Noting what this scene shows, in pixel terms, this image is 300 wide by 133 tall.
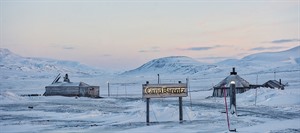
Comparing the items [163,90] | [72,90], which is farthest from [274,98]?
[72,90]

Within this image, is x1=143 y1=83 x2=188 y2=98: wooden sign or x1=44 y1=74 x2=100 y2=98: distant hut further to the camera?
x1=44 y1=74 x2=100 y2=98: distant hut

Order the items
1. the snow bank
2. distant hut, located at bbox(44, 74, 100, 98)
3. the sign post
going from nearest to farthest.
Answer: the sign post
the snow bank
distant hut, located at bbox(44, 74, 100, 98)

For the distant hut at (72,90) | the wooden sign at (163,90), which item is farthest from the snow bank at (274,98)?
the distant hut at (72,90)

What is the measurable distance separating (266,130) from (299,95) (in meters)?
23.6

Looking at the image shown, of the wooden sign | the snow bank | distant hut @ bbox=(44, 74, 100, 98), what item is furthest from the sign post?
distant hut @ bbox=(44, 74, 100, 98)

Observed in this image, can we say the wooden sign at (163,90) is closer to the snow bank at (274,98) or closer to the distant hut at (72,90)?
the snow bank at (274,98)

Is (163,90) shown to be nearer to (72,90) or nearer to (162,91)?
(162,91)

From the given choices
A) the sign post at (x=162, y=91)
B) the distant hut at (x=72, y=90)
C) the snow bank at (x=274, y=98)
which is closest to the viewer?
the sign post at (x=162, y=91)

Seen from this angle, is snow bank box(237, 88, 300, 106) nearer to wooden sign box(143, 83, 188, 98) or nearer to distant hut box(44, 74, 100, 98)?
wooden sign box(143, 83, 188, 98)

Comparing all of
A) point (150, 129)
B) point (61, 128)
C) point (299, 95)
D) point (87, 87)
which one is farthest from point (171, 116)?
point (87, 87)

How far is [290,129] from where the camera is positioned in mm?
16859

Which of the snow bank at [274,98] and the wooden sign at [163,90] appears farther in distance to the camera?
the snow bank at [274,98]

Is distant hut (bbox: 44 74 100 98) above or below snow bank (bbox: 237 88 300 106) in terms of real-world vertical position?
above

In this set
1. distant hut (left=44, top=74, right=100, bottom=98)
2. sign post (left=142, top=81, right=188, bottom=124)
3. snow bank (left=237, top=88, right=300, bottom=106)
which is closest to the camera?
sign post (left=142, top=81, right=188, bottom=124)
